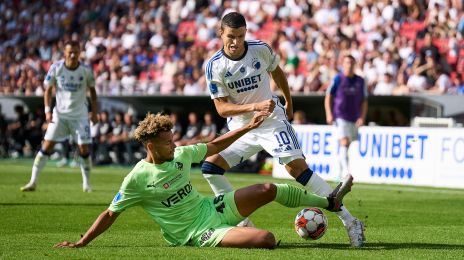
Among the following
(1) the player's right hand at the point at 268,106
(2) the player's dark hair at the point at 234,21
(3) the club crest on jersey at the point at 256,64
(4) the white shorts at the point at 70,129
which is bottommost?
(4) the white shorts at the point at 70,129

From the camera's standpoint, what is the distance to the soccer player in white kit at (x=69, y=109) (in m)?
17.7

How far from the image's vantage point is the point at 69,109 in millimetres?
17797

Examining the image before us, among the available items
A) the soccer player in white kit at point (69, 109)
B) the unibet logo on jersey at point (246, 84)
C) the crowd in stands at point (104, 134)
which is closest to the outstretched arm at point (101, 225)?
the unibet logo on jersey at point (246, 84)

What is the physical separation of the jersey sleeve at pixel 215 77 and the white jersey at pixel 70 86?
23.5 ft

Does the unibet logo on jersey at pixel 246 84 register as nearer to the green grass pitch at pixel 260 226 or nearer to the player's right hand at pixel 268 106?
the player's right hand at pixel 268 106

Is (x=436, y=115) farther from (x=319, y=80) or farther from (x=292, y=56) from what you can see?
(x=292, y=56)

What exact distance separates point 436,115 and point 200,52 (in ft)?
30.1

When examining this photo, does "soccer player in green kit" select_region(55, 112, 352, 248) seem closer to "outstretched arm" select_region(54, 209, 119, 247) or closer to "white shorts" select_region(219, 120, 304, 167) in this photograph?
"outstretched arm" select_region(54, 209, 119, 247)

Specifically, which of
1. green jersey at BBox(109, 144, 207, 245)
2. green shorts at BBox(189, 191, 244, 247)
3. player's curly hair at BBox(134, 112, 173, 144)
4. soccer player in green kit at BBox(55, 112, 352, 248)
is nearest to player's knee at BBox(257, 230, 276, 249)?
soccer player in green kit at BBox(55, 112, 352, 248)

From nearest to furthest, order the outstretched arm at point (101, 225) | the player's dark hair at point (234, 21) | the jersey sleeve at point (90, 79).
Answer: the outstretched arm at point (101, 225) < the player's dark hair at point (234, 21) < the jersey sleeve at point (90, 79)

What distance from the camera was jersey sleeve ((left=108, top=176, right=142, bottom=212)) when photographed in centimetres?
936

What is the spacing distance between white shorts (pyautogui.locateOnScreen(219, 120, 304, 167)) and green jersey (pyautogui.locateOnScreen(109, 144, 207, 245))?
133 cm

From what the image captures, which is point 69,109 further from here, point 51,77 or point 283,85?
point 283,85

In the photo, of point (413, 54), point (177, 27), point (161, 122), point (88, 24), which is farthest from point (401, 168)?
point (88, 24)
